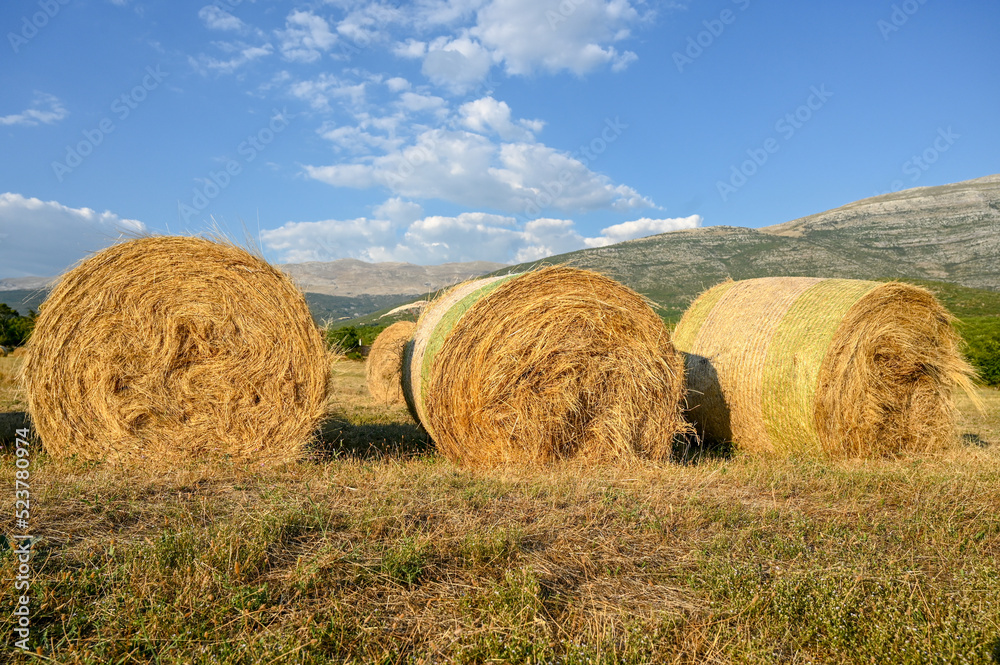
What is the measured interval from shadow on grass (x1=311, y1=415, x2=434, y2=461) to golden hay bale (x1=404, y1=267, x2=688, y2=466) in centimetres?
76

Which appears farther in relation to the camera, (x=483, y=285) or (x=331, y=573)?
(x=483, y=285)

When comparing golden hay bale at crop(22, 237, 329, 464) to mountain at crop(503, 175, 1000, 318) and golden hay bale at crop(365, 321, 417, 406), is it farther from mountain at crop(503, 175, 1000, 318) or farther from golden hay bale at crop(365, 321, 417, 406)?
mountain at crop(503, 175, 1000, 318)

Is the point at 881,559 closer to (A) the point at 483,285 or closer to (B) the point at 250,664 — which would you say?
(B) the point at 250,664

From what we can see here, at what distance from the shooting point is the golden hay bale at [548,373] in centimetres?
588

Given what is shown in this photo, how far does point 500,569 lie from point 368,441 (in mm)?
4490

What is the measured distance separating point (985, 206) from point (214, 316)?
112163 mm

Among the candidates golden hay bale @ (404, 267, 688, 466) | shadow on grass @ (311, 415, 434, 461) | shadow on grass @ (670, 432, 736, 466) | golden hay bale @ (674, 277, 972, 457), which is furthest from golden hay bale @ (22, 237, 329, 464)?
golden hay bale @ (674, 277, 972, 457)

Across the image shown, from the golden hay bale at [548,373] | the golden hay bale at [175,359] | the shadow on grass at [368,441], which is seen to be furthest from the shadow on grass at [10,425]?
the golden hay bale at [548,373]

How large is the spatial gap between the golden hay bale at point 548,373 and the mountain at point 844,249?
163 ft

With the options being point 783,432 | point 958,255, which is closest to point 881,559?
point 783,432

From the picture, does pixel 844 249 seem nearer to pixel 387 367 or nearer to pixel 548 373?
pixel 387 367

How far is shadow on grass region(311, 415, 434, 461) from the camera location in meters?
6.37

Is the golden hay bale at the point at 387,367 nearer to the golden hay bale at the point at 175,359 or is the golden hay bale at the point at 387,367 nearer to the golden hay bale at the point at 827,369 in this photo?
the golden hay bale at the point at 175,359

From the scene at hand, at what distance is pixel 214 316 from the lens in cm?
598
